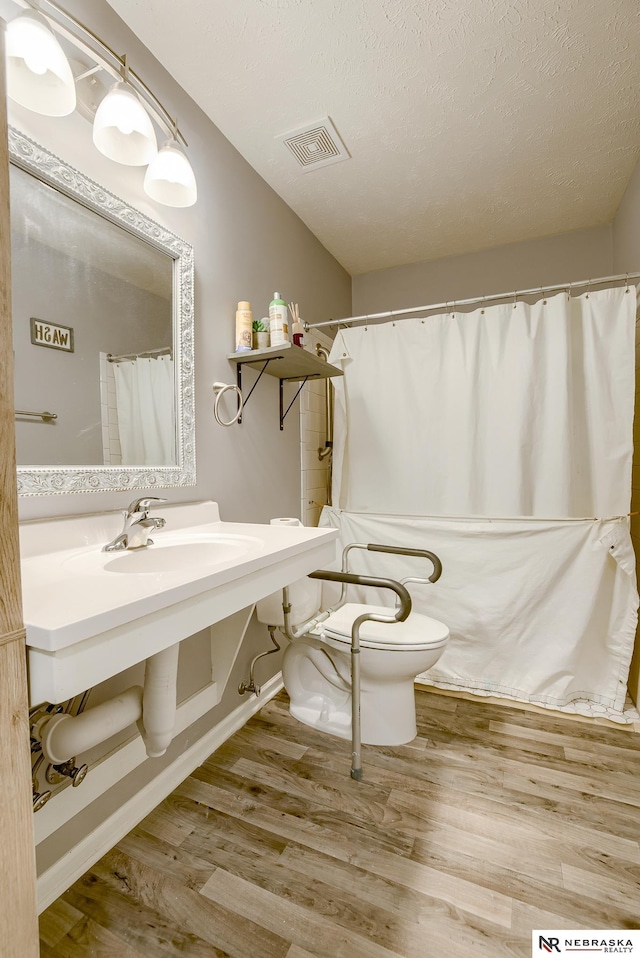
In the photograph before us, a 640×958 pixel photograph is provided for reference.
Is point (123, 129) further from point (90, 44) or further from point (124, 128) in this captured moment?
point (90, 44)

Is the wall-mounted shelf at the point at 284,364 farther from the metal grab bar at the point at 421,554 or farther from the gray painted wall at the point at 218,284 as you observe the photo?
the metal grab bar at the point at 421,554

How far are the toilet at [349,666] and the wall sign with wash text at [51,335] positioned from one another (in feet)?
3.45

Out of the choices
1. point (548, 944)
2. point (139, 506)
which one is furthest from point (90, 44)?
point (548, 944)

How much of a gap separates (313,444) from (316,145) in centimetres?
129

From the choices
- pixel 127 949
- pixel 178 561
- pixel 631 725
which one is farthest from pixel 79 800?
pixel 631 725

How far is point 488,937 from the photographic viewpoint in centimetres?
94

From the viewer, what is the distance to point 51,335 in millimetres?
1028

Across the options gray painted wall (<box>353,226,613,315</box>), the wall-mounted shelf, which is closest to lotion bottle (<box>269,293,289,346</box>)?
the wall-mounted shelf

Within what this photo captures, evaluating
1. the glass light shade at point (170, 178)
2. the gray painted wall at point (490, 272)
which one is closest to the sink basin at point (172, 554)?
the glass light shade at point (170, 178)

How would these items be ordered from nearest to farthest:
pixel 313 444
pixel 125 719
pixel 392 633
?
pixel 125 719 < pixel 392 633 < pixel 313 444

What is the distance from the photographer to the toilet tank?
163 centimetres

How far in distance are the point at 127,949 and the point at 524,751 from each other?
1.32 metres

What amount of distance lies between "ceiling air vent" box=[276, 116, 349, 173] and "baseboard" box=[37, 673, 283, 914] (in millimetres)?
2203

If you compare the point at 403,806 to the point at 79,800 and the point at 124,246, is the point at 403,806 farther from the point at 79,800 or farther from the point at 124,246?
the point at 124,246
